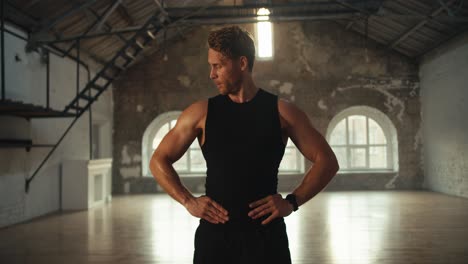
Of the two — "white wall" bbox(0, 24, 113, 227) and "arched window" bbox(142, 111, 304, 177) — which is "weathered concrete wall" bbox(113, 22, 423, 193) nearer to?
"arched window" bbox(142, 111, 304, 177)

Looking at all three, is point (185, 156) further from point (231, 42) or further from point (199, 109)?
point (231, 42)

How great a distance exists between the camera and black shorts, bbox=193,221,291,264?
164 centimetres

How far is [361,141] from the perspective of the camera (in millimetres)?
12320

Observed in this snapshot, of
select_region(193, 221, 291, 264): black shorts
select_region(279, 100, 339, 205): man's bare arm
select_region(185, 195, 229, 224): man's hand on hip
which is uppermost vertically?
select_region(279, 100, 339, 205): man's bare arm

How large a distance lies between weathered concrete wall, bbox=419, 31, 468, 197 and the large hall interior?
0.15ft

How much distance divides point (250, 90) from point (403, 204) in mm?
7967

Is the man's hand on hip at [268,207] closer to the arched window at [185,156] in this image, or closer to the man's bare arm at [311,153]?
the man's bare arm at [311,153]

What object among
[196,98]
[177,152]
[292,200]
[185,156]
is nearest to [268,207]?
[292,200]

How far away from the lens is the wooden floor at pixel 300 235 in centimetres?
471

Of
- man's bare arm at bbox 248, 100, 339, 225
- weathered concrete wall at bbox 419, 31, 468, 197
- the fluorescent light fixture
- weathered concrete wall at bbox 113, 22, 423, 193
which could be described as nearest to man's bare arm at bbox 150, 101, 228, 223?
man's bare arm at bbox 248, 100, 339, 225

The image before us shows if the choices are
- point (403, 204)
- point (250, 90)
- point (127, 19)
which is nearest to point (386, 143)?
point (403, 204)

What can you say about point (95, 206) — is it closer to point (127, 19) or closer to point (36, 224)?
point (36, 224)

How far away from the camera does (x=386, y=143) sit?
12234 millimetres

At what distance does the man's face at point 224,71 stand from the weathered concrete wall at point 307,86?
1011 centimetres
